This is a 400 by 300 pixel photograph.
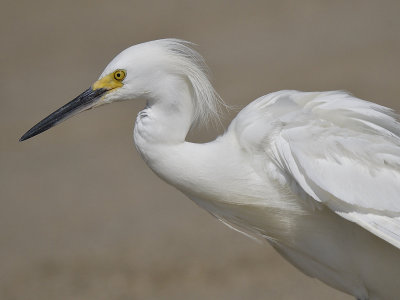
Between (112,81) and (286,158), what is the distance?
0.93 metres

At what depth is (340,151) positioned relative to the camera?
12.7ft

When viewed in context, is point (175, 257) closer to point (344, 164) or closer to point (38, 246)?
point (38, 246)

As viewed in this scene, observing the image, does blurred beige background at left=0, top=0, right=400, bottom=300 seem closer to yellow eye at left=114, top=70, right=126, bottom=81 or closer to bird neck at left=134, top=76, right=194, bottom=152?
bird neck at left=134, top=76, right=194, bottom=152

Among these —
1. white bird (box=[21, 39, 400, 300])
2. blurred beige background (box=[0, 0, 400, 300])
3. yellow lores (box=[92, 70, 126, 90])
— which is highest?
yellow lores (box=[92, 70, 126, 90])

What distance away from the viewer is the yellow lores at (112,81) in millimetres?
3959

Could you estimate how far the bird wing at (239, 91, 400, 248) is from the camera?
3766 mm

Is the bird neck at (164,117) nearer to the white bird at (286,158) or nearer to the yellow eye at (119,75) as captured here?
the white bird at (286,158)

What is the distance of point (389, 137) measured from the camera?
400 centimetres

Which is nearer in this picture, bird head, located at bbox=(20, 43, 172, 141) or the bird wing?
the bird wing

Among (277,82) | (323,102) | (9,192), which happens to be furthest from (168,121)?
(277,82)

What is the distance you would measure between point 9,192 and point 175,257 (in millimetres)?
2478

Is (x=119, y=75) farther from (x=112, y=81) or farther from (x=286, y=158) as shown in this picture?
(x=286, y=158)

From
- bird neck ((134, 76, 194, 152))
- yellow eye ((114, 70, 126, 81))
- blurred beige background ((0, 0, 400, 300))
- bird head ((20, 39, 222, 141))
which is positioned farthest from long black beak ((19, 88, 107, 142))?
blurred beige background ((0, 0, 400, 300))

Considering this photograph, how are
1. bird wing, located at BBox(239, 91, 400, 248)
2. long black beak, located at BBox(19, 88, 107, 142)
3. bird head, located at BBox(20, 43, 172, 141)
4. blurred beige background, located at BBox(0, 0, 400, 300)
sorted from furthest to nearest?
blurred beige background, located at BBox(0, 0, 400, 300), long black beak, located at BBox(19, 88, 107, 142), bird head, located at BBox(20, 43, 172, 141), bird wing, located at BBox(239, 91, 400, 248)
